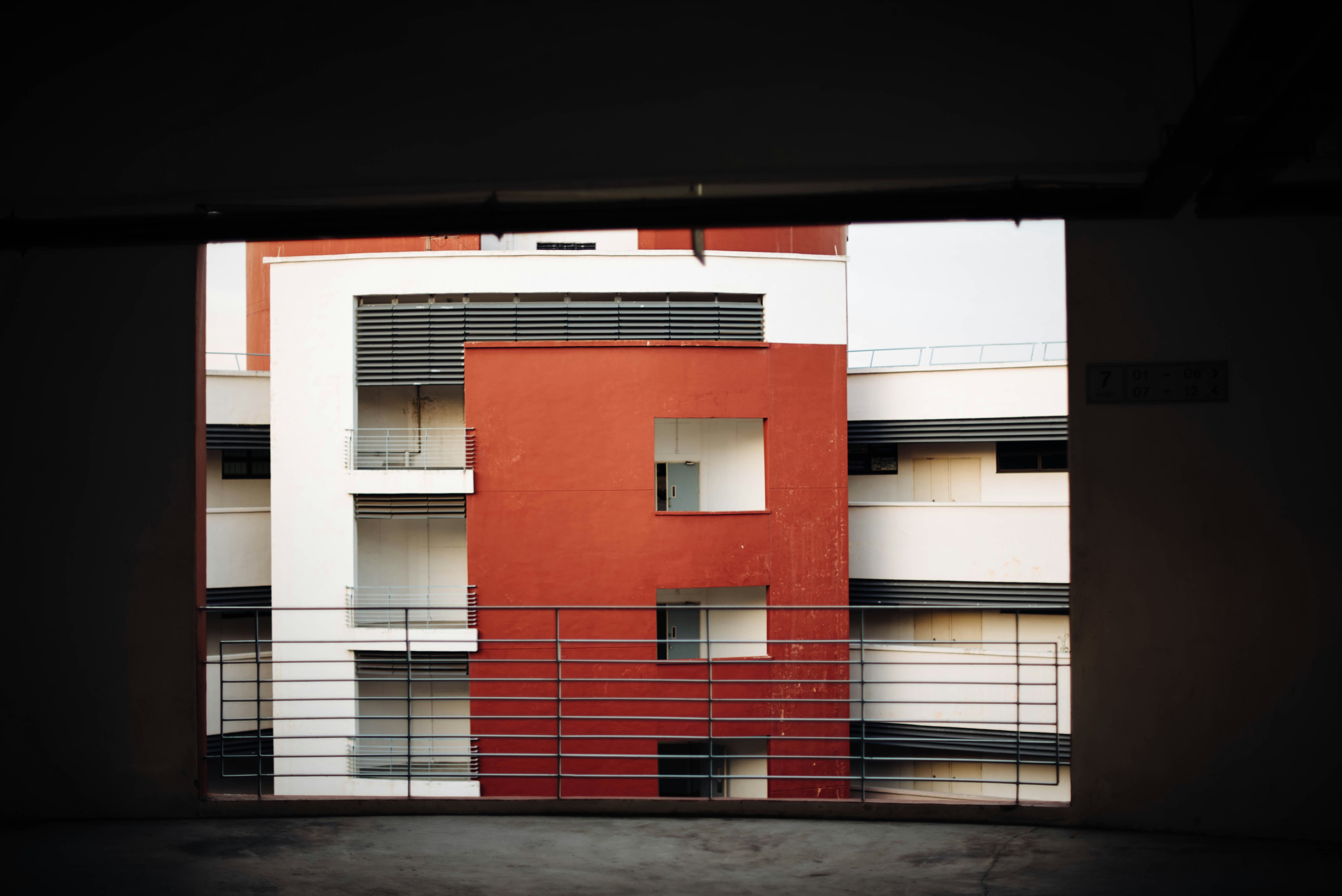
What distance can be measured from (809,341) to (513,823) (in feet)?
31.4

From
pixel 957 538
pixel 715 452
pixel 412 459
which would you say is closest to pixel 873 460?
pixel 957 538

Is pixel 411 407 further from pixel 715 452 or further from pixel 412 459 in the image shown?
pixel 715 452

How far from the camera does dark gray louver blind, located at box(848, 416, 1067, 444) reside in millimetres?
13711

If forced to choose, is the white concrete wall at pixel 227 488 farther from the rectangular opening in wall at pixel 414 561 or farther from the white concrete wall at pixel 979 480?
the white concrete wall at pixel 979 480

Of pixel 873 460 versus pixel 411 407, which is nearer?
pixel 411 407

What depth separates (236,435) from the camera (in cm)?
1342

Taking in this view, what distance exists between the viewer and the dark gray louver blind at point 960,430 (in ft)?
45.0
